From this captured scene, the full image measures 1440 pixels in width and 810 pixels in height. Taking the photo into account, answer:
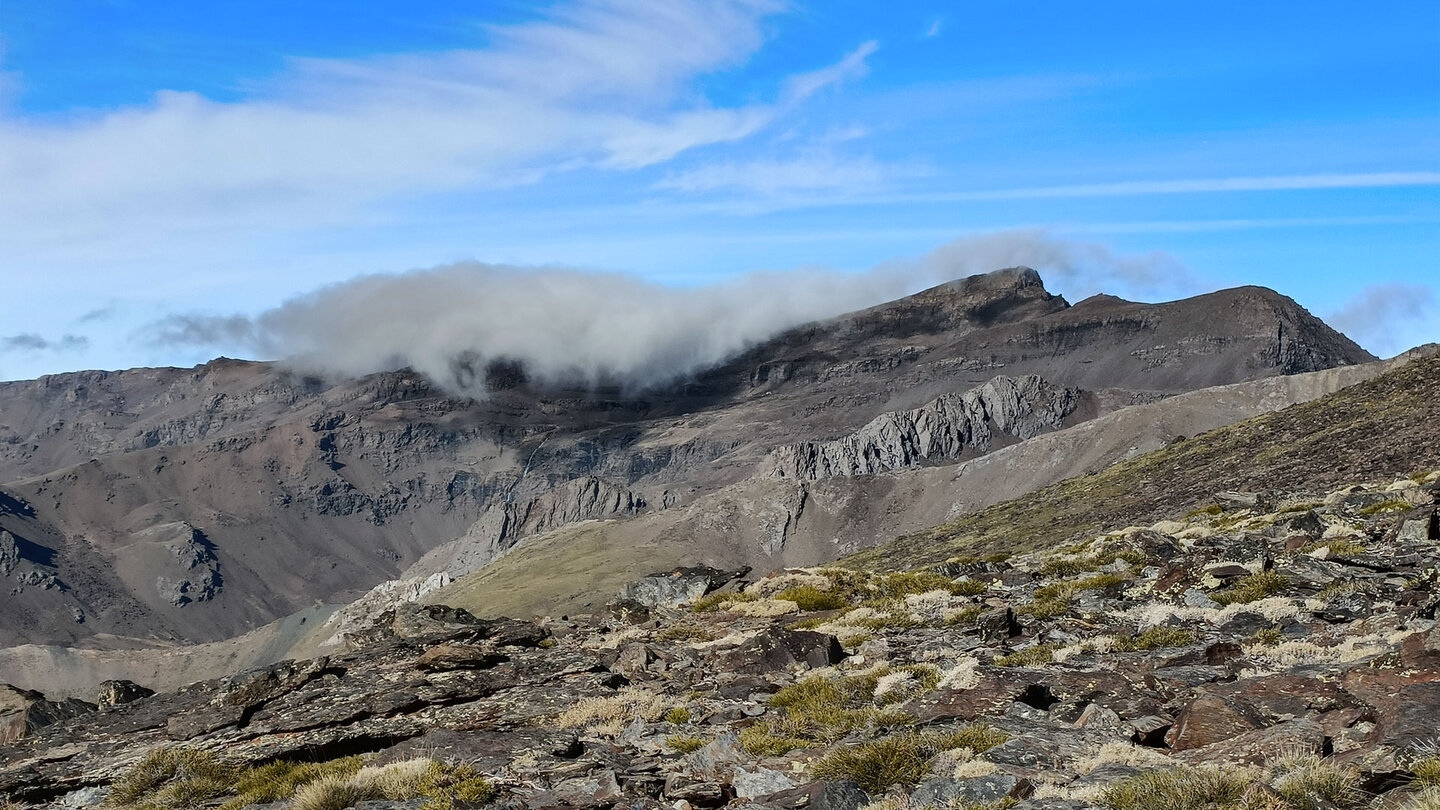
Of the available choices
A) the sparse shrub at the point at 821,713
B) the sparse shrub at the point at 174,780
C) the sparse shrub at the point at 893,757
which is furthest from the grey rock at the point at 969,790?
the sparse shrub at the point at 174,780

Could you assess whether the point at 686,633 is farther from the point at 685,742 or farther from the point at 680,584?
the point at 680,584

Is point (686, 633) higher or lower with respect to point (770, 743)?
higher

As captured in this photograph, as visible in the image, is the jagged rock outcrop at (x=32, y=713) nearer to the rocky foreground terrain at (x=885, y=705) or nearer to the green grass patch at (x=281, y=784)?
Result: the rocky foreground terrain at (x=885, y=705)

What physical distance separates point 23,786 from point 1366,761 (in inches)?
912

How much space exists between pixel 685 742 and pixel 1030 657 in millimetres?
6856

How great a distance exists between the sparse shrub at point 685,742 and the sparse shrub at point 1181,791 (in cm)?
735

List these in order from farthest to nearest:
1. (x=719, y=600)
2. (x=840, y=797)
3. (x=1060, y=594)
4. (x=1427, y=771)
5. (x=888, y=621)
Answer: (x=719, y=600), (x=1060, y=594), (x=888, y=621), (x=840, y=797), (x=1427, y=771)

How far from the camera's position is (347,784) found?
15984 mm

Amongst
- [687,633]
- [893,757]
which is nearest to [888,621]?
[687,633]

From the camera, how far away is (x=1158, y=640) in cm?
1972

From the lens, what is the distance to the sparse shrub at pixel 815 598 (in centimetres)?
3102

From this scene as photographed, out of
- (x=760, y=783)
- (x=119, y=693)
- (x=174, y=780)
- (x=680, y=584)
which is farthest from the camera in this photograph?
(x=680, y=584)

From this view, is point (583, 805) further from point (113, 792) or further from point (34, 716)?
point (34, 716)

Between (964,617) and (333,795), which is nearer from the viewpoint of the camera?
(333,795)
